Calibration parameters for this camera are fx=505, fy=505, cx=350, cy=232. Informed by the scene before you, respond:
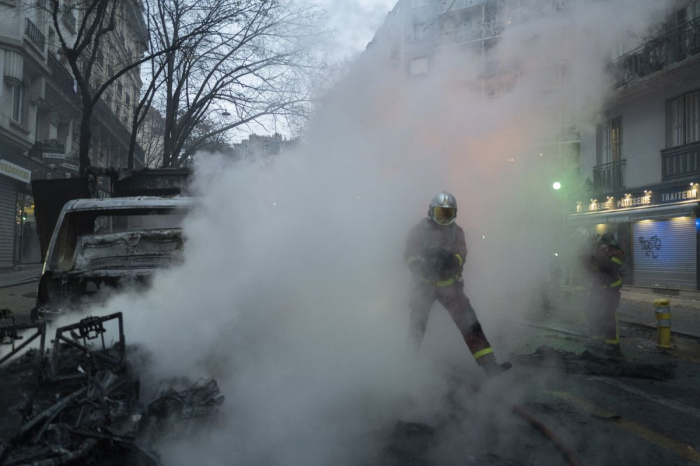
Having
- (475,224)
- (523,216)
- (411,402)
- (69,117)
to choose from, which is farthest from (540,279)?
(69,117)

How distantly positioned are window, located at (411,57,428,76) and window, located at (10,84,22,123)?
16.9m

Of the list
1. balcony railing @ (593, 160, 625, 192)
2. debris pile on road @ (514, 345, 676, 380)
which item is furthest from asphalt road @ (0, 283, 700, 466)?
balcony railing @ (593, 160, 625, 192)

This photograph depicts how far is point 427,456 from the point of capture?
3.03 metres

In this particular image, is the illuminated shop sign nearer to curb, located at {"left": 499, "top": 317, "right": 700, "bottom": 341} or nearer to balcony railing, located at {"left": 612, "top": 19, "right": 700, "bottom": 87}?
balcony railing, located at {"left": 612, "top": 19, "right": 700, "bottom": 87}

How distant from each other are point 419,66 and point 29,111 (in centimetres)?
1772

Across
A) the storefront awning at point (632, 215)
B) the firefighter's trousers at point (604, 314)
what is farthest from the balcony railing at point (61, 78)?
the firefighter's trousers at point (604, 314)

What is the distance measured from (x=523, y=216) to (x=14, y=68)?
1732 cm

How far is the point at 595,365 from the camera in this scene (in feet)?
17.3

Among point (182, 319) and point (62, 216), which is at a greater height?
point (62, 216)

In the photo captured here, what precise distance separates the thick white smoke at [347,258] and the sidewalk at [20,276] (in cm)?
1067

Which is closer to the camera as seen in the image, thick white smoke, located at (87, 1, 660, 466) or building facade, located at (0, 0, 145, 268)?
thick white smoke, located at (87, 1, 660, 466)

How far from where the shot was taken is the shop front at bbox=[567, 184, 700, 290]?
1286 cm

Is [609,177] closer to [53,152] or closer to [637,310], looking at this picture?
[637,310]

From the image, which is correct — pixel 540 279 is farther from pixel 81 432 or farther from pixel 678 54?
pixel 81 432
